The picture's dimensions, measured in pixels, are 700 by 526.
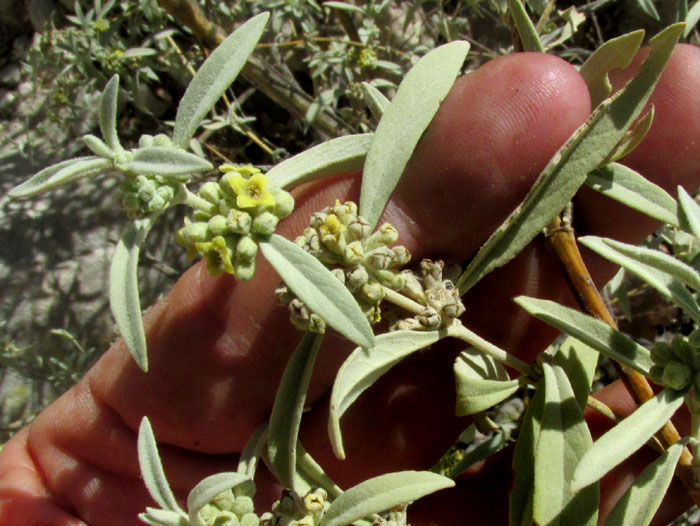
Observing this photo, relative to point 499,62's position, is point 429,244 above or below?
below

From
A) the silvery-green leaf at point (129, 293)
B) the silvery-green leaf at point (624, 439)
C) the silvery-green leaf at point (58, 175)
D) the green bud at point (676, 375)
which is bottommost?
the silvery-green leaf at point (624, 439)

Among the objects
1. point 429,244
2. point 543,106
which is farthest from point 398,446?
point 543,106

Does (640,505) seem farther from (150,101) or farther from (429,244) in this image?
(150,101)

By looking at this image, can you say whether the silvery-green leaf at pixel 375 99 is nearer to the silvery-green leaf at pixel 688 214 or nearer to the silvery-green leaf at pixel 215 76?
the silvery-green leaf at pixel 215 76

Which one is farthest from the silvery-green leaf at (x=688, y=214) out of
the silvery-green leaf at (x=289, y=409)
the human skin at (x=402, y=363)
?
the silvery-green leaf at (x=289, y=409)

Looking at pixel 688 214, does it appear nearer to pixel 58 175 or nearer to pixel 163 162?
pixel 163 162

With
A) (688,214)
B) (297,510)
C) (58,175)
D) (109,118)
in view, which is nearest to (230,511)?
(297,510)
